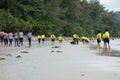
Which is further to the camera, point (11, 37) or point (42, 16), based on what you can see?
point (42, 16)

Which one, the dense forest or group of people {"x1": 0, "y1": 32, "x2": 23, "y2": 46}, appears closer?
group of people {"x1": 0, "y1": 32, "x2": 23, "y2": 46}

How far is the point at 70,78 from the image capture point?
11203mm

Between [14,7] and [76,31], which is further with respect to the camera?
[76,31]

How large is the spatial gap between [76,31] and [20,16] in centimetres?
4280

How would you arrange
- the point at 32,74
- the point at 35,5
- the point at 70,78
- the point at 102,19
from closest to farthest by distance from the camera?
1. the point at 70,78
2. the point at 32,74
3. the point at 35,5
4. the point at 102,19

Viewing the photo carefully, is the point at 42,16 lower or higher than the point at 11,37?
higher

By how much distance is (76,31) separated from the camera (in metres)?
111

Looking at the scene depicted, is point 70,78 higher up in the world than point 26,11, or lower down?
lower down

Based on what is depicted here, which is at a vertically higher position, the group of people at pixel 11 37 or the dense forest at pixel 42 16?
the dense forest at pixel 42 16

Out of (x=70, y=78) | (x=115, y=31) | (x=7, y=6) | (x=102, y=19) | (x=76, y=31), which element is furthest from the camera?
(x=115, y=31)

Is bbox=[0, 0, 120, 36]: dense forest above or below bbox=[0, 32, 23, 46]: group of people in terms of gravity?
above

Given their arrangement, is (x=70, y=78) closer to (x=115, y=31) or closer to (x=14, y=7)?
(x=14, y=7)

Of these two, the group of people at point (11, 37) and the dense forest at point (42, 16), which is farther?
the dense forest at point (42, 16)

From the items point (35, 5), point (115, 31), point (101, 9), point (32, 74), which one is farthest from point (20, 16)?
point (115, 31)
